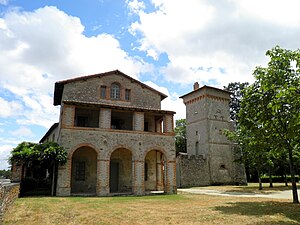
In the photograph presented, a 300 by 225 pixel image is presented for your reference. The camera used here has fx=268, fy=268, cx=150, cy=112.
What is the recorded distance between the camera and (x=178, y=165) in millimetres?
30734

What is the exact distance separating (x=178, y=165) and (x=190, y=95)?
34.5 feet

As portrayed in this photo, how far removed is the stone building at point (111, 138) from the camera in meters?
18.7

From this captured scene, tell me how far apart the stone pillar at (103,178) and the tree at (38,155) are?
102 inches

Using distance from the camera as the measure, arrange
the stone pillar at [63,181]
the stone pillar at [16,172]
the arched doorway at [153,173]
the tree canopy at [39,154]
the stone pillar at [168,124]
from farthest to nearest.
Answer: the arched doorway at [153,173] → the stone pillar at [168,124] → the stone pillar at [16,172] → the stone pillar at [63,181] → the tree canopy at [39,154]

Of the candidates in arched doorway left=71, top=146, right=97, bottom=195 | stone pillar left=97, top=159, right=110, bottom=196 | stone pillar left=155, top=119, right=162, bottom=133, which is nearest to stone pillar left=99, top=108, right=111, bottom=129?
stone pillar left=97, top=159, right=110, bottom=196

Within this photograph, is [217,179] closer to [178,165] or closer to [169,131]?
[178,165]

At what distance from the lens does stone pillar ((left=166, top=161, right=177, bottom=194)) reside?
67.1ft

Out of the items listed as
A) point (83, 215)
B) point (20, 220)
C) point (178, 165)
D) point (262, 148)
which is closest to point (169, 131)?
point (262, 148)

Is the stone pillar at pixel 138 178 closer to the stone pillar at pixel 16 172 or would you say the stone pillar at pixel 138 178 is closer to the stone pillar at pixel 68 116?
the stone pillar at pixel 68 116

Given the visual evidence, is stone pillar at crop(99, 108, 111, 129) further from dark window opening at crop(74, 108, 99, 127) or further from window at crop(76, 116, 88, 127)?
window at crop(76, 116, 88, 127)

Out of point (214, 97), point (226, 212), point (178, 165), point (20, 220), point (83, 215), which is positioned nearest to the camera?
point (20, 220)

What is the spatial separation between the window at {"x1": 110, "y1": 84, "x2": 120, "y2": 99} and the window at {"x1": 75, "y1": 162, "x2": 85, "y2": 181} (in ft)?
19.6

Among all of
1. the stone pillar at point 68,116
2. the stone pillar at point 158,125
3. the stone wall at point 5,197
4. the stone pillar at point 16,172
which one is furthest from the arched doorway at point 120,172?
the stone wall at point 5,197

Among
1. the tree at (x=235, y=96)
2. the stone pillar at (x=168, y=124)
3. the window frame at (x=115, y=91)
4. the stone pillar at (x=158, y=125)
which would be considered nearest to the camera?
the stone pillar at (x=168, y=124)
